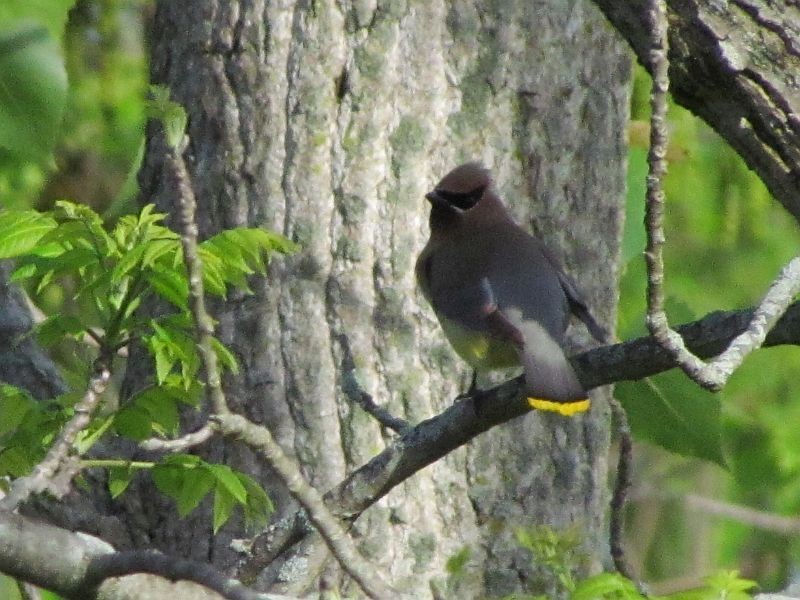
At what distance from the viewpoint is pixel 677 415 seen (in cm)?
456

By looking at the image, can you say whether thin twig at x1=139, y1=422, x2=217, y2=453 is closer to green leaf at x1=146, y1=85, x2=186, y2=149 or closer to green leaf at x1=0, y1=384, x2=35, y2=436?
green leaf at x1=146, y1=85, x2=186, y2=149

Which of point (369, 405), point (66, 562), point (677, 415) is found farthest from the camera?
point (677, 415)

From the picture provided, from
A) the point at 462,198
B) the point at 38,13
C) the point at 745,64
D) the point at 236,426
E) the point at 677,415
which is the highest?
the point at 38,13

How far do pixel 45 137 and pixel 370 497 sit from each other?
1.41m

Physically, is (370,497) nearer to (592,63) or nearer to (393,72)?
(393,72)

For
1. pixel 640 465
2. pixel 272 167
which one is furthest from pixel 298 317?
pixel 640 465

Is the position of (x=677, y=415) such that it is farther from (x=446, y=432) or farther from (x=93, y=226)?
(x=93, y=226)

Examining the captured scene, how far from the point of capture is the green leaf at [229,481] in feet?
10.5

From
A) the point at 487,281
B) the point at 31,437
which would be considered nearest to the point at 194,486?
the point at 31,437

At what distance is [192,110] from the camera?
4465mm

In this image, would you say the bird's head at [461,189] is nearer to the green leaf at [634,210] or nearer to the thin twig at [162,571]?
the green leaf at [634,210]

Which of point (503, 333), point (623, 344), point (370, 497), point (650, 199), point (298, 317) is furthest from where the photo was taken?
point (298, 317)

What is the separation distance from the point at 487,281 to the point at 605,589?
1.51 m

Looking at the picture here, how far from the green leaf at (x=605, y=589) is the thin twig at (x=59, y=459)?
3.18 feet
